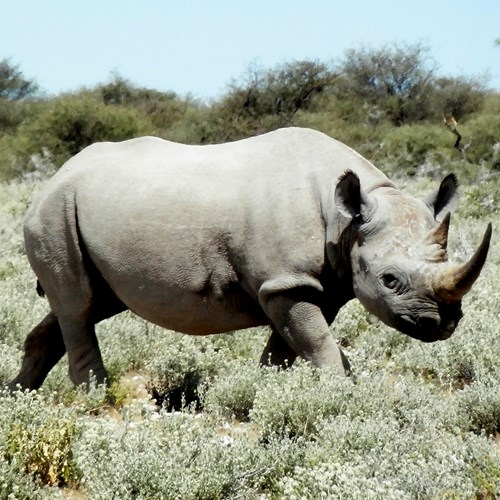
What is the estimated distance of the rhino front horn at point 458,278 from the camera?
5328mm

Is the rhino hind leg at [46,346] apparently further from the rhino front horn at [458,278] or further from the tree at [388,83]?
the tree at [388,83]

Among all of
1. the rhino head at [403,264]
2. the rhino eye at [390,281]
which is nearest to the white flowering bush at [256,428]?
the rhino head at [403,264]

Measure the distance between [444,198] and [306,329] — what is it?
4.20ft

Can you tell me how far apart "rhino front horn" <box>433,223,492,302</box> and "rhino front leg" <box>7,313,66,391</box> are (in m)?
2.92

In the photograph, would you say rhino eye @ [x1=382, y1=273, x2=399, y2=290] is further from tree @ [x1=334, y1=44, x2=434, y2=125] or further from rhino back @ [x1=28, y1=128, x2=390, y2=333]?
tree @ [x1=334, y1=44, x2=434, y2=125]

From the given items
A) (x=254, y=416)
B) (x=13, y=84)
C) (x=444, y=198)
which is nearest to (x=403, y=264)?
(x=444, y=198)

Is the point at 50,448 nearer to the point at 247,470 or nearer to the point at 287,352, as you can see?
the point at 247,470

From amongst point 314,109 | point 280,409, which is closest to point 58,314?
point 280,409

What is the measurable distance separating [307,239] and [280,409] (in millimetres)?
1049

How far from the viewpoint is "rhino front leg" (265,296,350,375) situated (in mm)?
5961

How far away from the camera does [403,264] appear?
226 inches

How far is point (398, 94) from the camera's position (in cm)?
4656

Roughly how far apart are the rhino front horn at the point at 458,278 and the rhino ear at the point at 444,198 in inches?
35.3

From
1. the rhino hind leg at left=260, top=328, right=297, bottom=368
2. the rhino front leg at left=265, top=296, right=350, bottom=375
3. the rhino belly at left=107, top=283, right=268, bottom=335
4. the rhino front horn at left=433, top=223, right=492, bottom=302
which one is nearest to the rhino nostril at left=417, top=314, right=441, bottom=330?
the rhino front horn at left=433, top=223, right=492, bottom=302
